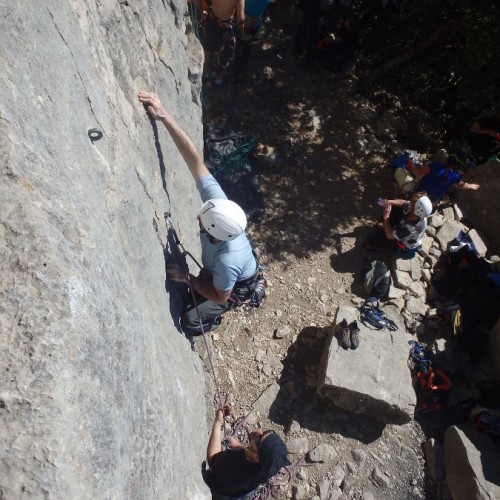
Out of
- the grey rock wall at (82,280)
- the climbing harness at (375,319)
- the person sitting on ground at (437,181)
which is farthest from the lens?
the person sitting on ground at (437,181)

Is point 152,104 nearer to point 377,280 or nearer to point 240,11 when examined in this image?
point 240,11

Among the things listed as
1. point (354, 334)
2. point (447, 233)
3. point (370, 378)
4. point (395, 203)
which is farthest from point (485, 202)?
point (370, 378)

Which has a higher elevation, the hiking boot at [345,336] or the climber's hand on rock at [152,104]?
the climber's hand on rock at [152,104]

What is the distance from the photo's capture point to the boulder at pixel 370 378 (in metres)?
5.52

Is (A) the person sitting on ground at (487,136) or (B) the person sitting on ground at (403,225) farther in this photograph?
(A) the person sitting on ground at (487,136)

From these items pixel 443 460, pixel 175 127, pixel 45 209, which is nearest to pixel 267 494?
pixel 443 460

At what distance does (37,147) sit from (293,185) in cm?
626

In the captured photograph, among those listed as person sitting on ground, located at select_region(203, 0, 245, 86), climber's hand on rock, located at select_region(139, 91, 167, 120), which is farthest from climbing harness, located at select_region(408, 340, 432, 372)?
person sitting on ground, located at select_region(203, 0, 245, 86)

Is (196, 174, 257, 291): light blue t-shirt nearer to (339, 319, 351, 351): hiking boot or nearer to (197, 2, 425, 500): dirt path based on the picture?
(197, 2, 425, 500): dirt path

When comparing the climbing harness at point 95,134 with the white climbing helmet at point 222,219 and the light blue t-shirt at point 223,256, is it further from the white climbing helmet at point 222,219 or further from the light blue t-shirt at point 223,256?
the light blue t-shirt at point 223,256

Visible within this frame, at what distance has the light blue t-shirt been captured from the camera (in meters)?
3.89

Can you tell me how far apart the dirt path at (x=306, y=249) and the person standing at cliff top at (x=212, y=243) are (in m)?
1.81

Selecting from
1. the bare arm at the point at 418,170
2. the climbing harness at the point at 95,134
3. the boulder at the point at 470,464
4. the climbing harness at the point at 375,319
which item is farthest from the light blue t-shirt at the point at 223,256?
the bare arm at the point at 418,170

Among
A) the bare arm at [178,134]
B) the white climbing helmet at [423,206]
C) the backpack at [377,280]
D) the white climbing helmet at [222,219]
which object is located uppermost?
the bare arm at [178,134]
